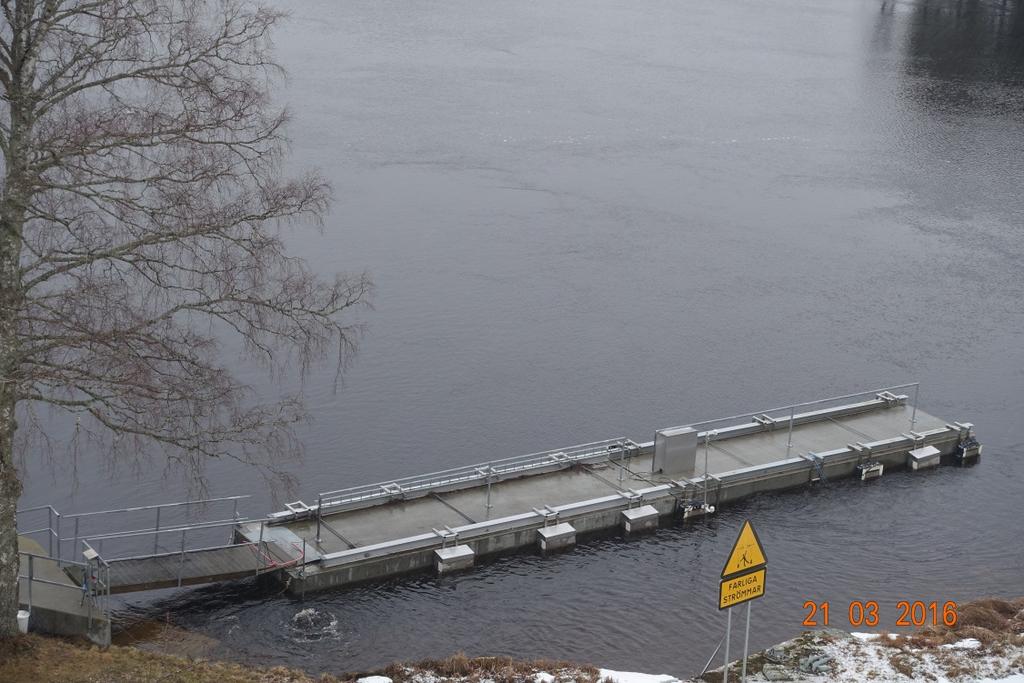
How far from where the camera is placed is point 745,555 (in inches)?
672

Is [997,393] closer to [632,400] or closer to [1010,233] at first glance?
[632,400]

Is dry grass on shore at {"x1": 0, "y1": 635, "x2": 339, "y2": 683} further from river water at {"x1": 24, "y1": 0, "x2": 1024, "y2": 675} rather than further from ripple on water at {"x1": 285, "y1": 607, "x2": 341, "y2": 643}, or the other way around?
ripple on water at {"x1": 285, "y1": 607, "x2": 341, "y2": 643}

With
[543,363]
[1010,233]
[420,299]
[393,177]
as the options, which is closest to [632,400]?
[543,363]

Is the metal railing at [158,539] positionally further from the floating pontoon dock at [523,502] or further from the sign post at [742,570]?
the sign post at [742,570]

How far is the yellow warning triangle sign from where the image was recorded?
55.4 feet

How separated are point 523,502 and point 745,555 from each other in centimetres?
1417

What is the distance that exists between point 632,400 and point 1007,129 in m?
46.4

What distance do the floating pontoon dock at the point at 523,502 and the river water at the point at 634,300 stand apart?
593 mm

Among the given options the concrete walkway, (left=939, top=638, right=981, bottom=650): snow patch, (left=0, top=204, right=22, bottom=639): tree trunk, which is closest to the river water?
the concrete walkway

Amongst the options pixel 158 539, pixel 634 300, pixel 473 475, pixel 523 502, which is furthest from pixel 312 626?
pixel 634 300

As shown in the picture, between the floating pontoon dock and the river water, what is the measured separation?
1.95 feet

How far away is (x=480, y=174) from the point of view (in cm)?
5922
